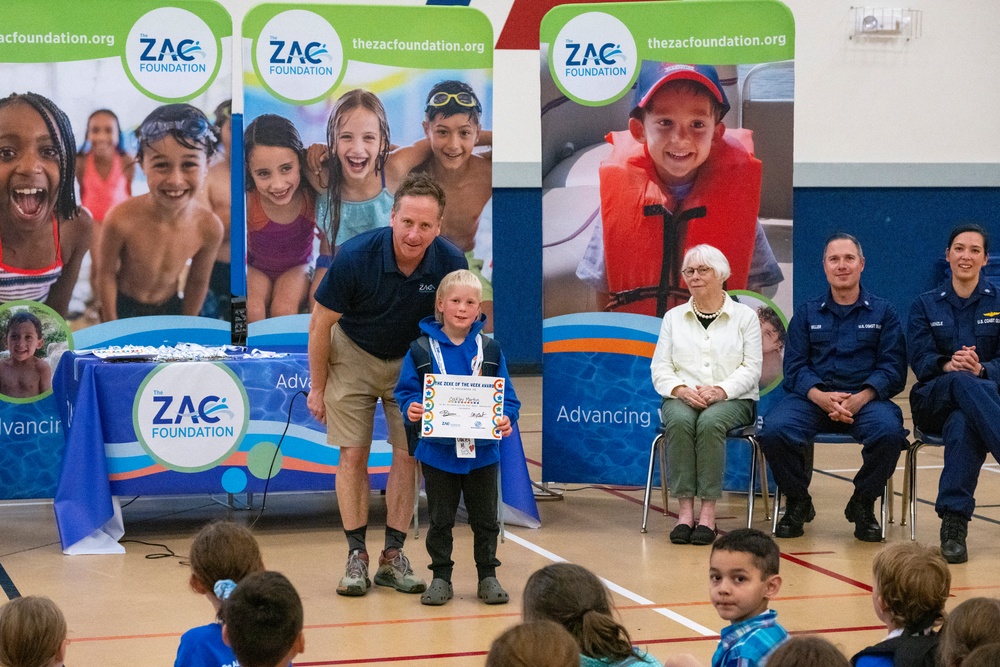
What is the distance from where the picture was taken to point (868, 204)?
36.2 feet

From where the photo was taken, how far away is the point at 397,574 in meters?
4.32

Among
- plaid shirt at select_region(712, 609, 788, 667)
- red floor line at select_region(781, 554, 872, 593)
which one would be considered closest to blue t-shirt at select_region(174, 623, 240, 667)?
plaid shirt at select_region(712, 609, 788, 667)

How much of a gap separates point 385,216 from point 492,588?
2.18 meters

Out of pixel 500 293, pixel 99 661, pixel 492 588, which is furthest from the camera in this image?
pixel 500 293

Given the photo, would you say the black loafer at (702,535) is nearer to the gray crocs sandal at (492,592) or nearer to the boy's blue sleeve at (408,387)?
the gray crocs sandal at (492,592)

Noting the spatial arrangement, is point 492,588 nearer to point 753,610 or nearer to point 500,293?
point 753,610

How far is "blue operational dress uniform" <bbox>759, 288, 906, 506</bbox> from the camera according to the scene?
5027 mm

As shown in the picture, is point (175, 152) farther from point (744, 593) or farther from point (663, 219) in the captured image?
point (744, 593)

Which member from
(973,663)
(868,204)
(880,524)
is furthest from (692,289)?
(868,204)

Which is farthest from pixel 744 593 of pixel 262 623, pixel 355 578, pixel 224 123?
pixel 224 123

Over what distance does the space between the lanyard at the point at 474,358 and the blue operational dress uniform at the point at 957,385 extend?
192 centimetres

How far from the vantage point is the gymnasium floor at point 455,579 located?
3652 mm

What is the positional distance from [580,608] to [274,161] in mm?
3834

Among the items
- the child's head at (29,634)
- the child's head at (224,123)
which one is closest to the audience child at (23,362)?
the child's head at (224,123)
